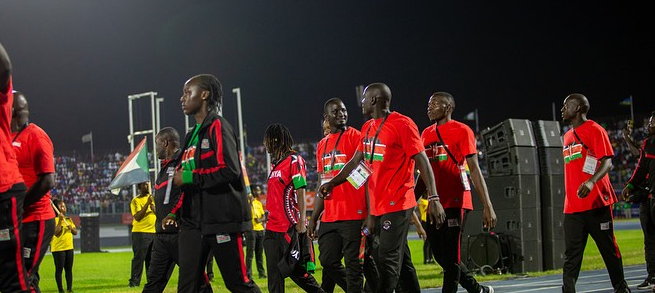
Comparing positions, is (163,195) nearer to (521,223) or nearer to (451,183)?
(451,183)

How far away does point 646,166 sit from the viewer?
11.1 meters

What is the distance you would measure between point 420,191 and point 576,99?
6.56 ft

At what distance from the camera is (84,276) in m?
19.1

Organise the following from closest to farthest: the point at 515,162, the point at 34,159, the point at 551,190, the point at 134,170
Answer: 1. the point at 34,159
2. the point at 515,162
3. the point at 551,190
4. the point at 134,170

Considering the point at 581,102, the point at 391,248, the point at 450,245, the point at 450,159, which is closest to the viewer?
the point at 391,248

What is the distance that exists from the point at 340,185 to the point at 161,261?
76.8 inches

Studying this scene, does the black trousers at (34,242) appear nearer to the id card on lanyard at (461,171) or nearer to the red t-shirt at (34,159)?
the red t-shirt at (34,159)

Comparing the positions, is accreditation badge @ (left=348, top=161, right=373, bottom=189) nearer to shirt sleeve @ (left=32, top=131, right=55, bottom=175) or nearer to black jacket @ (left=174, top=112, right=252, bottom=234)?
black jacket @ (left=174, top=112, right=252, bottom=234)

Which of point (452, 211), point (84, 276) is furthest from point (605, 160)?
point (84, 276)

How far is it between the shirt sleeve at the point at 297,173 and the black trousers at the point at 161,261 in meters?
1.38

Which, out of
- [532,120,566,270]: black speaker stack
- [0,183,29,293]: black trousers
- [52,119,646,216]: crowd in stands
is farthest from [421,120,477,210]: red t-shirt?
[52,119,646,216]: crowd in stands

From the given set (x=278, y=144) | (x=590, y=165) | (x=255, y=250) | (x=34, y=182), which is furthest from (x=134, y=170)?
(x=34, y=182)

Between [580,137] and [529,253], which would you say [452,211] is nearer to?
[580,137]

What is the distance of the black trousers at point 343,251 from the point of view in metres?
7.74
